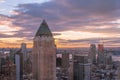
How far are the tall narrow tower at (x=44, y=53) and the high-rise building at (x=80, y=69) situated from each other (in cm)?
267

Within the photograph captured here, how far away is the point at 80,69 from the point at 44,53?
360cm

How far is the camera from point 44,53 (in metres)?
9.44

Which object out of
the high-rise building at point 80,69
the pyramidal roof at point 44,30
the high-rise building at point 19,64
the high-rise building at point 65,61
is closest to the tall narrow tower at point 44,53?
the pyramidal roof at point 44,30

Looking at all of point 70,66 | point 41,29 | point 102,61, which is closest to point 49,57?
point 41,29

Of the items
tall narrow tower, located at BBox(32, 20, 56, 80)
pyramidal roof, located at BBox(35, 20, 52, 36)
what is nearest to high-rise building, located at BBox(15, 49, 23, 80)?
tall narrow tower, located at BBox(32, 20, 56, 80)

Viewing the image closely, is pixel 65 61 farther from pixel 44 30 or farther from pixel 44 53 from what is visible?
pixel 44 30

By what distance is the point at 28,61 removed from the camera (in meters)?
10.7

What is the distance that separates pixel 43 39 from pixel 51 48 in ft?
1.48

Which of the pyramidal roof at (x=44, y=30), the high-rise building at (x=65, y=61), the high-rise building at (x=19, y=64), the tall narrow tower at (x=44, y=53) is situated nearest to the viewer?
the tall narrow tower at (x=44, y=53)

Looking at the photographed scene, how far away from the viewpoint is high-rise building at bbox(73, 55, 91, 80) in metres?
12.3

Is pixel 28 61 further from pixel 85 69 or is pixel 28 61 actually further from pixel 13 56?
pixel 85 69

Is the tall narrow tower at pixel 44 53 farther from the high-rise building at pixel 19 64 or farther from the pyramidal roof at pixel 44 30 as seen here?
the high-rise building at pixel 19 64

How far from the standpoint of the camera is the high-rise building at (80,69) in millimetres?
12301

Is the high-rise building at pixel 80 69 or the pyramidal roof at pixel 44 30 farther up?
the pyramidal roof at pixel 44 30
